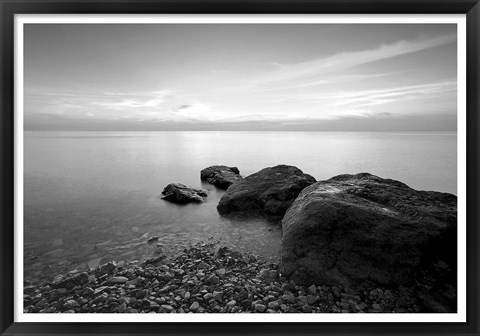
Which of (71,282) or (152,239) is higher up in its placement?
(152,239)

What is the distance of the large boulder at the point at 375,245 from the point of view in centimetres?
395

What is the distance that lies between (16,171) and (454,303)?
6.07m

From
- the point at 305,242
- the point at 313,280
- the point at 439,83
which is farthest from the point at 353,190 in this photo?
the point at 439,83

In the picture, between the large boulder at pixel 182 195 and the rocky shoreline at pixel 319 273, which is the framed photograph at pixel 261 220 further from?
the large boulder at pixel 182 195

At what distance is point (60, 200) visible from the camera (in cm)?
962

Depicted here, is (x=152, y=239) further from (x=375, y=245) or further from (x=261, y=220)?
(x=375, y=245)

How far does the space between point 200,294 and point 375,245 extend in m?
2.92

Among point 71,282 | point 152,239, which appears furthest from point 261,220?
point 71,282

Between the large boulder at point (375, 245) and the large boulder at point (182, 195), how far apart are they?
5.42 meters

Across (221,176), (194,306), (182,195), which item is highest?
(221,176)

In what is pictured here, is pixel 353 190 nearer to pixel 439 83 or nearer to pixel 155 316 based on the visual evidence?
pixel 439 83

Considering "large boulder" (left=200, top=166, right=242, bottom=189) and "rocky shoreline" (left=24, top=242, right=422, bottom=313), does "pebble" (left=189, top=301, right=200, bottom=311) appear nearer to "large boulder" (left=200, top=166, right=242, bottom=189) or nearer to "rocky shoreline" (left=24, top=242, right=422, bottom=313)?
"rocky shoreline" (left=24, top=242, right=422, bottom=313)

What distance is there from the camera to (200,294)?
12.9 feet

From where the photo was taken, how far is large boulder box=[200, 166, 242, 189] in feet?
41.6
